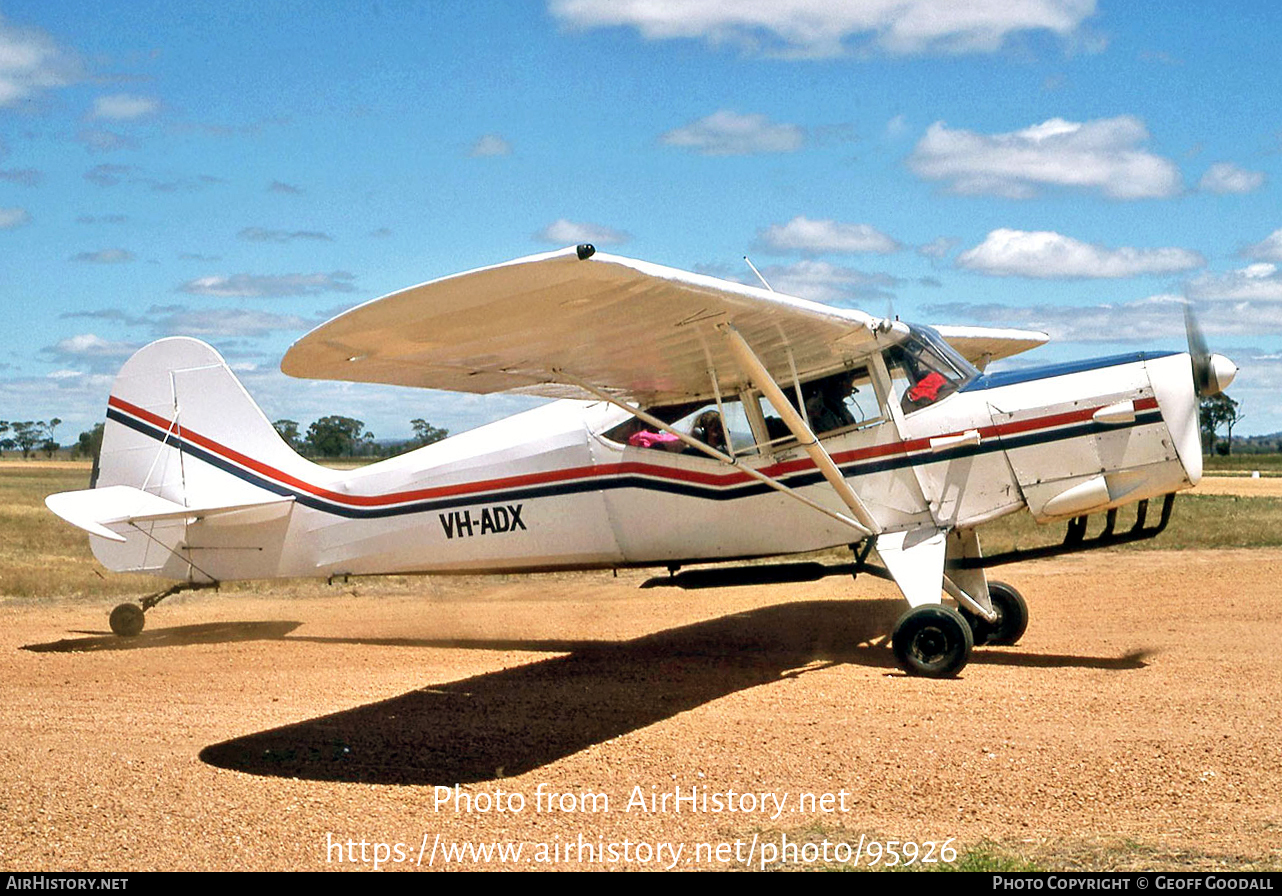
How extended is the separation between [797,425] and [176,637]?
24.8 ft

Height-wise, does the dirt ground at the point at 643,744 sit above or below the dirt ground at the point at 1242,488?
below

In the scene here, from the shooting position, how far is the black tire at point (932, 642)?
9234 mm

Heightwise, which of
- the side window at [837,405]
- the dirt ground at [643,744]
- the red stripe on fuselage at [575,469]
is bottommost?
the dirt ground at [643,744]

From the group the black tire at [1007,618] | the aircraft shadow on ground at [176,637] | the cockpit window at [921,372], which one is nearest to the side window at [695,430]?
the cockpit window at [921,372]

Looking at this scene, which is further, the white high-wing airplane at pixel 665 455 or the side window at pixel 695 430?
the side window at pixel 695 430

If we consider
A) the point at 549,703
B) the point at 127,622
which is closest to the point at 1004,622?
the point at 549,703

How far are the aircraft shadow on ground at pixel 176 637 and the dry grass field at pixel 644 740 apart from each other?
7 cm

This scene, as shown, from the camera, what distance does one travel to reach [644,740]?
7.54 metres

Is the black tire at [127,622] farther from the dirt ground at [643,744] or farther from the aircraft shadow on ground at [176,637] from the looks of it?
the dirt ground at [643,744]

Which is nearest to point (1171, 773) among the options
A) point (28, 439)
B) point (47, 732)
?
point (47, 732)

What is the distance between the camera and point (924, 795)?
620cm

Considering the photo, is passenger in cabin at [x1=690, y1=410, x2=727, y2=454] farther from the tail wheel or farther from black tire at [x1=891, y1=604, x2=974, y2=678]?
the tail wheel

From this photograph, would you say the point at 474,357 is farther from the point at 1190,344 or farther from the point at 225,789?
the point at 1190,344

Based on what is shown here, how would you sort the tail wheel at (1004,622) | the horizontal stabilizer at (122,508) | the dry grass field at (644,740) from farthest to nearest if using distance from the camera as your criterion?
the horizontal stabilizer at (122,508) < the tail wheel at (1004,622) < the dry grass field at (644,740)
